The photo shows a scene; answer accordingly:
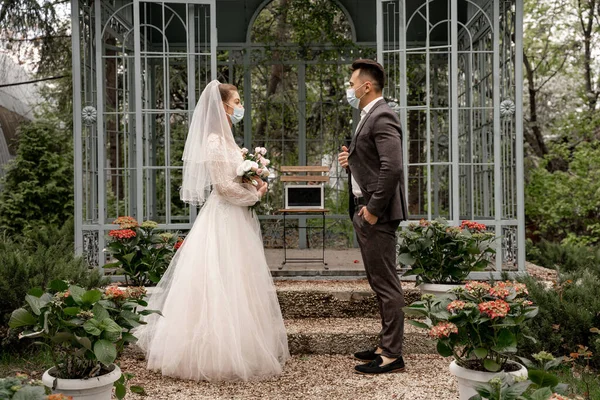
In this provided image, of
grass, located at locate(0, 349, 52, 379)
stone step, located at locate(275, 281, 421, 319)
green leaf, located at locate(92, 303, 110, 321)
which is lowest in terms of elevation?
grass, located at locate(0, 349, 52, 379)

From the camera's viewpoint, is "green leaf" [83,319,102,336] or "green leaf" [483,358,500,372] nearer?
"green leaf" [83,319,102,336]

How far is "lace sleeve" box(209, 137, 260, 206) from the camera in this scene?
4477mm

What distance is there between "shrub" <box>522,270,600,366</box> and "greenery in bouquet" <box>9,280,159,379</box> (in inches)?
112

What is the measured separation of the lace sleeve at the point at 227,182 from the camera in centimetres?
448

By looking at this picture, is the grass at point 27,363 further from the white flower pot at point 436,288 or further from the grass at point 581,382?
the grass at point 581,382

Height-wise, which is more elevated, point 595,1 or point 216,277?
point 595,1

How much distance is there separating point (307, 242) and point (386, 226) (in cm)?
518

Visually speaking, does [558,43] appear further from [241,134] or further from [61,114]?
[61,114]

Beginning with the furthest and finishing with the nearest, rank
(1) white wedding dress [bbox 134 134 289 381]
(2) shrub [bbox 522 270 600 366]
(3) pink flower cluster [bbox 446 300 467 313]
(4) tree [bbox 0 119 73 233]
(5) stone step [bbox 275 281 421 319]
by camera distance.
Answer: (4) tree [bbox 0 119 73 233]
(5) stone step [bbox 275 281 421 319]
(2) shrub [bbox 522 270 600 366]
(1) white wedding dress [bbox 134 134 289 381]
(3) pink flower cluster [bbox 446 300 467 313]

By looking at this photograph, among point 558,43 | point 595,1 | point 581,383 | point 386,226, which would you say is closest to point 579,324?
point 581,383

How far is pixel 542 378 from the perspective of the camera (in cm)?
267

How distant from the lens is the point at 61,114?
489 inches

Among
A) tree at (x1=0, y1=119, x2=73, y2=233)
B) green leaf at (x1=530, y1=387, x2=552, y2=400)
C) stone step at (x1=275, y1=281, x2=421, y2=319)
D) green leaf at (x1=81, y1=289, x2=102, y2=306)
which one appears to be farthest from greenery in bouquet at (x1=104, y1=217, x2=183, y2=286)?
tree at (x1=0, y1=119, x2=73, y2=233)

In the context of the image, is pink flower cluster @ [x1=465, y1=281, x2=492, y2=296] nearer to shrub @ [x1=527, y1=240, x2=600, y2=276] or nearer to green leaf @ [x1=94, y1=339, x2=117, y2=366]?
green leaf @ [x1=94, y1=339, x2=117, y2=366]
